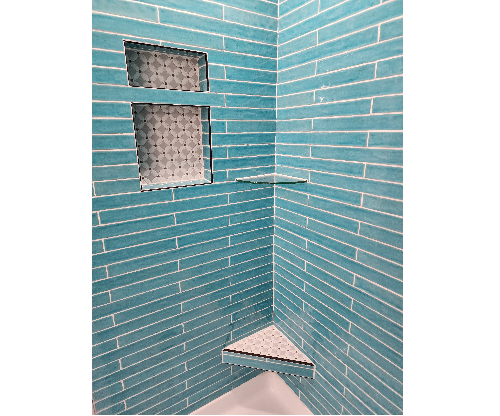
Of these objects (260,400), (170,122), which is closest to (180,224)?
(170,122)

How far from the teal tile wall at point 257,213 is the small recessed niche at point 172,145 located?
7 centimetres

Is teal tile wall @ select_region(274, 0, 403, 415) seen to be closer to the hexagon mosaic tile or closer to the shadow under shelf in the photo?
the shadow under shelf

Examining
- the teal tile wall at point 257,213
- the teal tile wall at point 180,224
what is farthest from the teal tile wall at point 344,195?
the teal tile wall at point 180,224

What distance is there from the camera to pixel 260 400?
1.63 meters

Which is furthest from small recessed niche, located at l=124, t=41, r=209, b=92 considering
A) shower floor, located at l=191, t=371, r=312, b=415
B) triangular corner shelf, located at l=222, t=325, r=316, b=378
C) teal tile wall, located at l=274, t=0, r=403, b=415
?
shower floor, located at l=191, t=371, r=312, b=415

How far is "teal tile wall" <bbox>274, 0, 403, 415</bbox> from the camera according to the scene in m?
→ 1.00

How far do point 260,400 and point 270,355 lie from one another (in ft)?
0.98

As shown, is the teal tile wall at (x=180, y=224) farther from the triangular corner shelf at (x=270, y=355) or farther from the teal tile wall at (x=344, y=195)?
the teal tile wall at (x=344, y=195)

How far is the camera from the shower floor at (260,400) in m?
1.56

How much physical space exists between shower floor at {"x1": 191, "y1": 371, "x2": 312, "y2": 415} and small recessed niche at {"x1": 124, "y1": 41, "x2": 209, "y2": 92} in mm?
1774

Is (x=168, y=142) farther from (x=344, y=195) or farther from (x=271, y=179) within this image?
(x=344, y=195)
